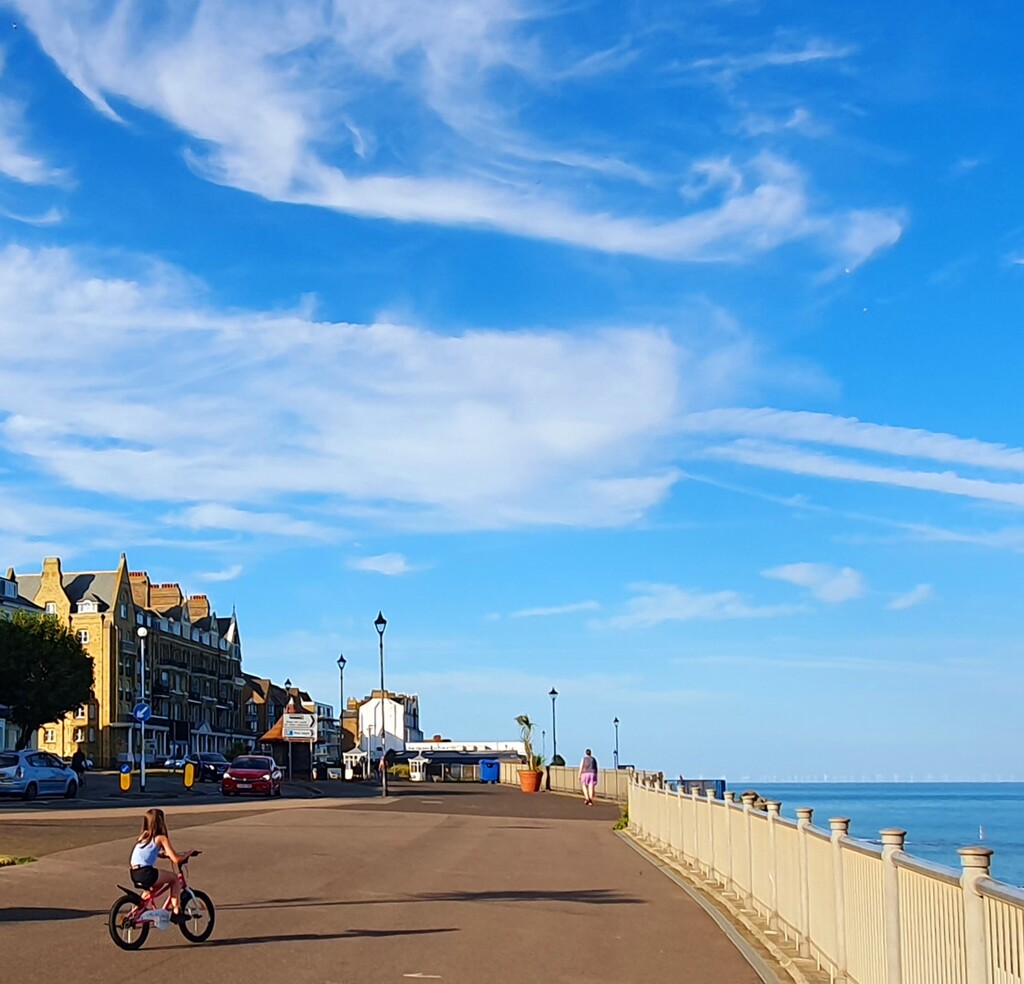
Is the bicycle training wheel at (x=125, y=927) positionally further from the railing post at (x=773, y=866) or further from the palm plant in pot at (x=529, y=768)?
the palm plant in pot at (x=529, y=768)

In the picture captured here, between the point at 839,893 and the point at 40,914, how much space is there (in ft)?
25.9

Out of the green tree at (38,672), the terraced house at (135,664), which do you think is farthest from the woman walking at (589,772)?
the terraced house at (135,664)

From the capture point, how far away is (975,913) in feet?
20.5

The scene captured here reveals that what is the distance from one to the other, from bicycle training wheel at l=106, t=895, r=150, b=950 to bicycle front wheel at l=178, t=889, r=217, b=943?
37cm

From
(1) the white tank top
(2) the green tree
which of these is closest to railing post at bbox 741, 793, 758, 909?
(1) the white tank top

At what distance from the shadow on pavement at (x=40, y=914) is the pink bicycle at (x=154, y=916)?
1830mm

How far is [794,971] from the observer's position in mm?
11000

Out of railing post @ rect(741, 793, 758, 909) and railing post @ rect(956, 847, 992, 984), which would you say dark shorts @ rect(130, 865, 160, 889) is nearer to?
railing post @ rect(741, 793, 758, 909)

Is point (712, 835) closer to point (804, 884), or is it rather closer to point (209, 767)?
point (804, 884)

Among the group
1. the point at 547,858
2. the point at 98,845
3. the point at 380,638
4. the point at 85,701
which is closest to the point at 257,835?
the point at 98,845

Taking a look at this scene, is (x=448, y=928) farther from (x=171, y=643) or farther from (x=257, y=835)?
(x=171, y=643)

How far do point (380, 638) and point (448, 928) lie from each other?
36426 mm

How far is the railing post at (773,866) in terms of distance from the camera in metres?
13.0

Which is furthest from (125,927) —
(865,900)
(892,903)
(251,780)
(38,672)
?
(38,672)
